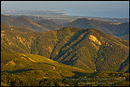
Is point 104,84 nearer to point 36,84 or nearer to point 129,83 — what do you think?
point 129,83

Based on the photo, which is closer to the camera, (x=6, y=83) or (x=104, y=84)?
(x=6, y=83)

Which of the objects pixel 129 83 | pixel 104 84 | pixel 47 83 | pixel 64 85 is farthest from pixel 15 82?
pixel 129 83

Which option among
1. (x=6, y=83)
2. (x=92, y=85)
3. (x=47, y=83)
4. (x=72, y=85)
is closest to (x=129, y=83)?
(x=92, y=85)

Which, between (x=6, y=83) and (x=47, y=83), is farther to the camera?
(x=47, y=83)

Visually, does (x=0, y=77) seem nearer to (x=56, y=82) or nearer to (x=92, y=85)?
(x=56, y=82)

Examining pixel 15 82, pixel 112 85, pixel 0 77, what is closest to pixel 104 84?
pixel 112 85

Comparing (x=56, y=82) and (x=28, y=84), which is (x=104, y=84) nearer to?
(x=56, y=82)

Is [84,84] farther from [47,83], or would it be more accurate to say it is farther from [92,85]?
[47,83]
